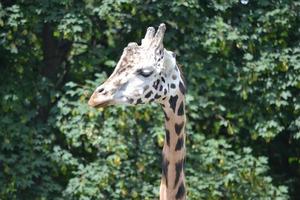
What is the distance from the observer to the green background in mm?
6602

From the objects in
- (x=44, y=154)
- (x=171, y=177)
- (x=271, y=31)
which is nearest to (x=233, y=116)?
(x=271, y=31)

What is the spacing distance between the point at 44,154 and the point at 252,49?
213 centimetres

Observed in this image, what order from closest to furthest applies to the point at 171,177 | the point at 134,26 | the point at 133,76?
the point at 133,76 → the point at 171,177 → the point at 134,26

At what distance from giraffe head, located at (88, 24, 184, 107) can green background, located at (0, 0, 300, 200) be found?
310 cm

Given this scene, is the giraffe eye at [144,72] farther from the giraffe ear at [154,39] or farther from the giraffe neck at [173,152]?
the giraffe neck at [173,152]

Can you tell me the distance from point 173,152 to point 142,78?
439 mm

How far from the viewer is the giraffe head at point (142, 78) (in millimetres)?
3121

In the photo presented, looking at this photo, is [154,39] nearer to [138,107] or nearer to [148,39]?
[148,39]

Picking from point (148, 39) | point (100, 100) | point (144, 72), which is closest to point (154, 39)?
point (148, 39)

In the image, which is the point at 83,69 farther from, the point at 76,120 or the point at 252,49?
the point at 252,49

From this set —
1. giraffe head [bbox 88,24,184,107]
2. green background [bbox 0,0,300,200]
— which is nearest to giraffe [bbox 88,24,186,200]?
A: giraffe head [bbox 88,24,184,107]

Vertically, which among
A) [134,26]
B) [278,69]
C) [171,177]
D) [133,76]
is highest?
[134,26]

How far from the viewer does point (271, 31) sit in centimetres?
698

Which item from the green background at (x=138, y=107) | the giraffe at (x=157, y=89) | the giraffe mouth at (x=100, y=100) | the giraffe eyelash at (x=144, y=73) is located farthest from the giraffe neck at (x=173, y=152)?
the green background at (x=138, y=107)
